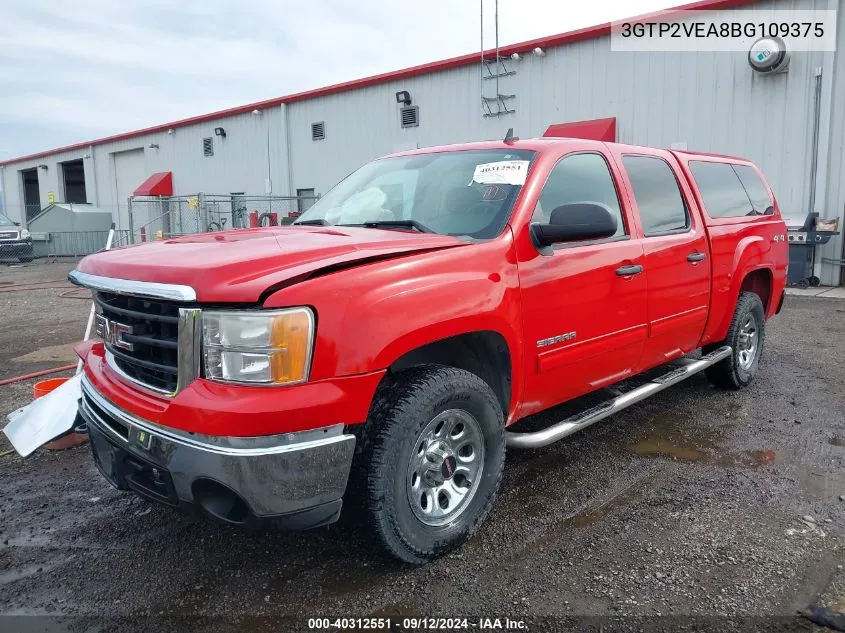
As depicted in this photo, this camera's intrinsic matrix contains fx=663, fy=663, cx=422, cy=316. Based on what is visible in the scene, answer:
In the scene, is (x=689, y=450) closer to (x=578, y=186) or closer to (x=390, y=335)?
(x=578, y=186)

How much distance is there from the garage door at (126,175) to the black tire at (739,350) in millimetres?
29781

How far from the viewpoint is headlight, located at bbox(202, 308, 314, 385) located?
2320mm

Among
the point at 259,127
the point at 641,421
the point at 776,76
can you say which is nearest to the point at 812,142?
the point at 776,76

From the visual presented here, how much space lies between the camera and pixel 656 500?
347 centimetres

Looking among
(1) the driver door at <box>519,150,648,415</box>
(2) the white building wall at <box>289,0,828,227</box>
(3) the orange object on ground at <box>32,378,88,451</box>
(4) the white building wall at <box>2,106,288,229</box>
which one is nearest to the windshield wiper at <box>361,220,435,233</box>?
(1) the driver door at <box>519,150,648,415</box>

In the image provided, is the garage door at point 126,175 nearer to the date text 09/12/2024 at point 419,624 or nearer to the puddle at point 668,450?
the puddle at point 668,450

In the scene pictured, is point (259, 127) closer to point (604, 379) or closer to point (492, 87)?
point (492, 87)

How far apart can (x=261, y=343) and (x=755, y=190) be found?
4.89 m

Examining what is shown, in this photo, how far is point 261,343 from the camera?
232 centimetres

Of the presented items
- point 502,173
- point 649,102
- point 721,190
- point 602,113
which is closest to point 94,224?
point 602,113

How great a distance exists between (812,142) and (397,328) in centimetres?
1202

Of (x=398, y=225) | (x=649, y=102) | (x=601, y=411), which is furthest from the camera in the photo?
(x=649, y=102)

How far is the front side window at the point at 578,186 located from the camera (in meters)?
3.44

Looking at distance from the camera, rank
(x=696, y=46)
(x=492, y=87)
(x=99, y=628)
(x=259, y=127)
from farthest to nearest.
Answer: (x=259, y=127)
(x=492, y=87)
(x=696, y=46)
(x=99, y=628)
